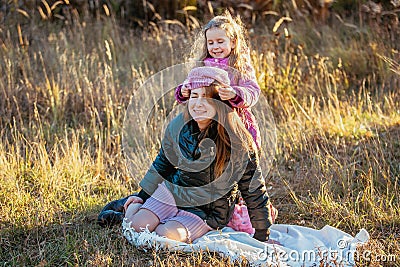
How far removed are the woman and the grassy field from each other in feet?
0.79

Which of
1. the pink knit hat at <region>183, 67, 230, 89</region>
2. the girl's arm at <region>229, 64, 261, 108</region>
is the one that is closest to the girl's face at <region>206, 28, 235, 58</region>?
the girl's arm at <region>229, 64, 261, 108</region>

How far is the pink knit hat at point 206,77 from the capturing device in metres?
3.40

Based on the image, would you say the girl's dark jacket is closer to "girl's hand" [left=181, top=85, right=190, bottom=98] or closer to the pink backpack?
the pink backpack

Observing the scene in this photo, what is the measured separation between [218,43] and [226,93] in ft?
1.68

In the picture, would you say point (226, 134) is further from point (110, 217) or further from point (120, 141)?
point (120, 141)

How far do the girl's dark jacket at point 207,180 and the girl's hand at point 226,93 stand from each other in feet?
0.74

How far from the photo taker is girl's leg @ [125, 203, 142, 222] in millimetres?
3546

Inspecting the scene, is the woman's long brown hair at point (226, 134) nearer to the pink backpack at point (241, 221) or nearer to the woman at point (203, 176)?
the woman at point (203, 176)

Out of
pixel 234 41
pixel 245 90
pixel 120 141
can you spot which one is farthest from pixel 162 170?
pixel 120 141

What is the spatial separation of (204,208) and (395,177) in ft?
5.24

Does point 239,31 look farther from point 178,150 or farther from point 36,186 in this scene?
point 36,186

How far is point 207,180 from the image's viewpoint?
354cm

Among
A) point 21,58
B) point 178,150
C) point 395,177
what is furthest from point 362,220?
point 21,58

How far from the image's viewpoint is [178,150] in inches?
143
